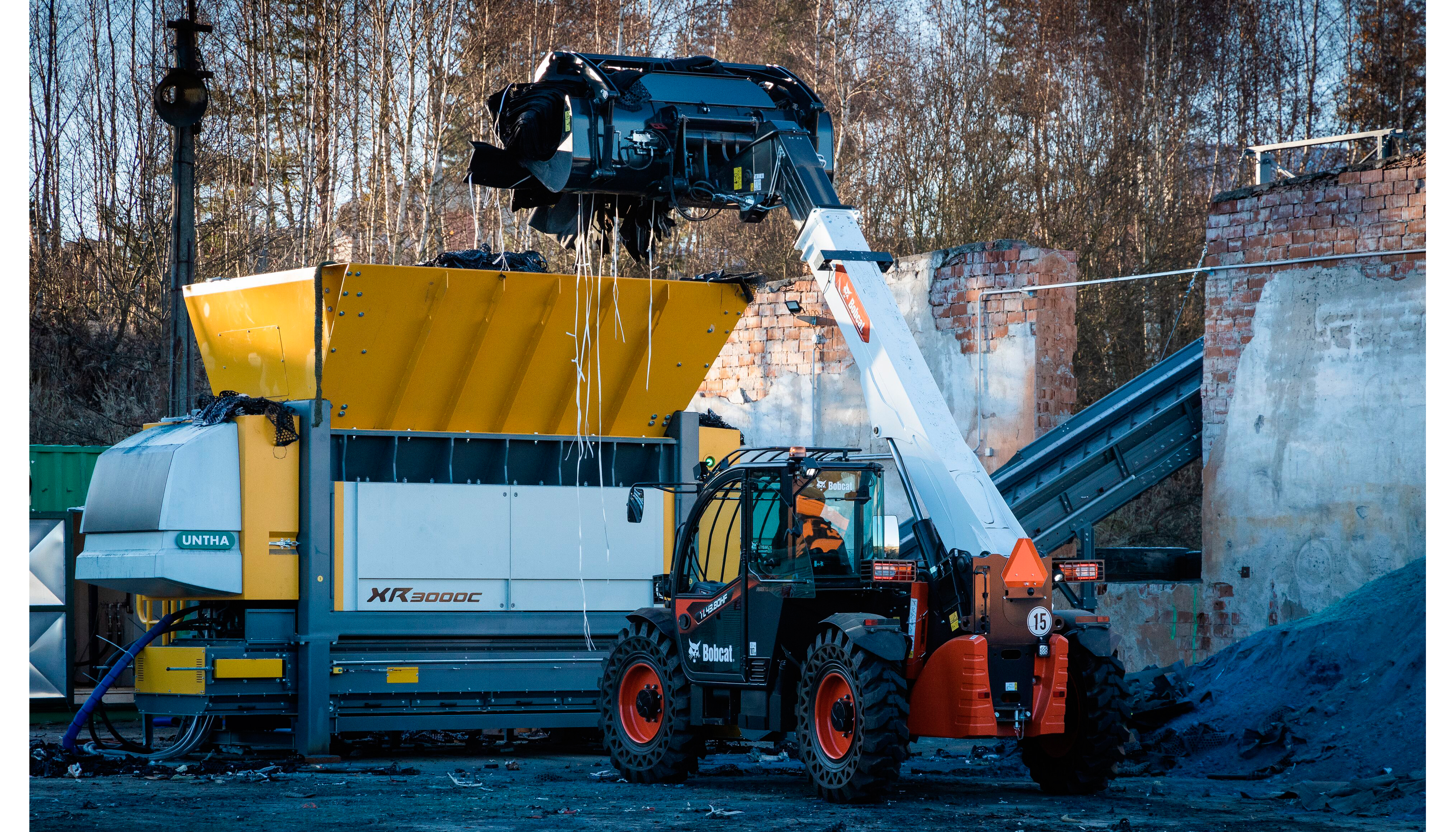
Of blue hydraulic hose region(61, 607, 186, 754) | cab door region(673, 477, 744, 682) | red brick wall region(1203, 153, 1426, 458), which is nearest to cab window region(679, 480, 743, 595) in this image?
cab door region(673, 477, 744, 682)

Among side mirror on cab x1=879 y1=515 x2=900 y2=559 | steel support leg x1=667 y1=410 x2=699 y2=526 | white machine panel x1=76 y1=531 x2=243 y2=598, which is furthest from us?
steel support leg x1=667 y1=410 x2=699 y2=526

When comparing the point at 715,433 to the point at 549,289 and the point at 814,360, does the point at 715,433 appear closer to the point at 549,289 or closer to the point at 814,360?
the point at 549,289

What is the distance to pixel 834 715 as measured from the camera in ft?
26.2

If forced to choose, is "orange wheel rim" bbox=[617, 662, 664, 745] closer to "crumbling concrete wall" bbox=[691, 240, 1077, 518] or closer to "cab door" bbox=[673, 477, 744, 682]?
"cab door" bbox=[673, 477, 744, 682]

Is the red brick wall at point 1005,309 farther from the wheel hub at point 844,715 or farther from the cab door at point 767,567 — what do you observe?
the wheel hub at point 844,715

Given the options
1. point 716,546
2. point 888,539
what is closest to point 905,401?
point 888,539

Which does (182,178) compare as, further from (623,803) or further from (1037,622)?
(1037,622)

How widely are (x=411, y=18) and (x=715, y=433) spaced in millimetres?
14053

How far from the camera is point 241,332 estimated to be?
34.9ft

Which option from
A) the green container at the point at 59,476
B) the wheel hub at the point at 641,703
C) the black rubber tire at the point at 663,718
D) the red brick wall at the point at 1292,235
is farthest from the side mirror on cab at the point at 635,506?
the green container at the point at 59,476

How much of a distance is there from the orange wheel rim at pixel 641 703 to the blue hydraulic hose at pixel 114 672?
9.72ft

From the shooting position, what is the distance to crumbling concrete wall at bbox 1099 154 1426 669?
38.1 feet

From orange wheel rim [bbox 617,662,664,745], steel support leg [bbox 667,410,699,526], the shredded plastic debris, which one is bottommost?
orange wheel rim [bbox 617,662,664,745]

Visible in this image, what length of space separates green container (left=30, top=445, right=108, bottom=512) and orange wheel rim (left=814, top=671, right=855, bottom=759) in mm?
7457
